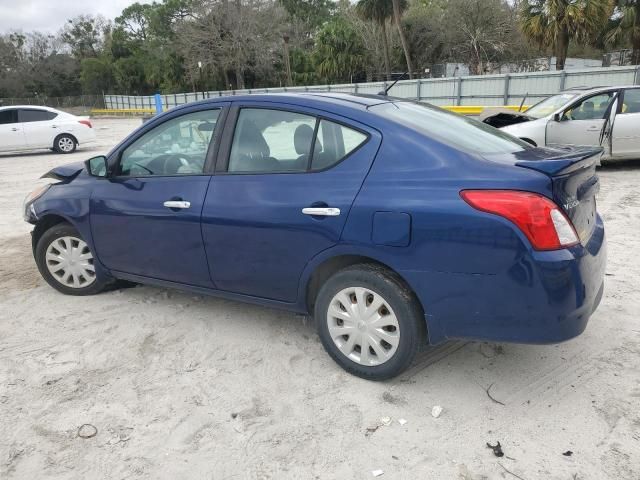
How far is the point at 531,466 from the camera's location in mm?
2391

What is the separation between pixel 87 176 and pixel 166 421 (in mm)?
2258

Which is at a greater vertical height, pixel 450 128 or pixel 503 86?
pixel 503 86

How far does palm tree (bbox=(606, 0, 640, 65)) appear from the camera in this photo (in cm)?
2466

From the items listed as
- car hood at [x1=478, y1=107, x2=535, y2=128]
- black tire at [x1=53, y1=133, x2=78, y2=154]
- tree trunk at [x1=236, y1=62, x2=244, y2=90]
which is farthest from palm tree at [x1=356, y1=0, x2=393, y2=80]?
car hood at [x1=478, y1=107, x2=535, y2=128]

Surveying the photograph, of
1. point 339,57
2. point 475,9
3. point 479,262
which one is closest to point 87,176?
point 479,262

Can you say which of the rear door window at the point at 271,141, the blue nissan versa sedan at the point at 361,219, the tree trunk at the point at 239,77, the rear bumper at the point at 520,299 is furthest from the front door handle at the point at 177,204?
the tree trunk at the point at 239,77

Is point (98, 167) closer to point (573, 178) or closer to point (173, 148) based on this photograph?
point (173, 148)

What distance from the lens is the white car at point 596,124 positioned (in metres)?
9.05

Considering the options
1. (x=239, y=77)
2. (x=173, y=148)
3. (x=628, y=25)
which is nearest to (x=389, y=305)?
(x=173, y=148)

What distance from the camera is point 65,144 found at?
657 inches

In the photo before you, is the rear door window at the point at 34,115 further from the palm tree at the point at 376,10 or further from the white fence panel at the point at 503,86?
the palm tree at the point at 376,10

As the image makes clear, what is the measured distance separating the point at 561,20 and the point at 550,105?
52.6ft

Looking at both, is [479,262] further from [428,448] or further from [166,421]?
[166,421]

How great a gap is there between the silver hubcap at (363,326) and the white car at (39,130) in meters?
15.8
